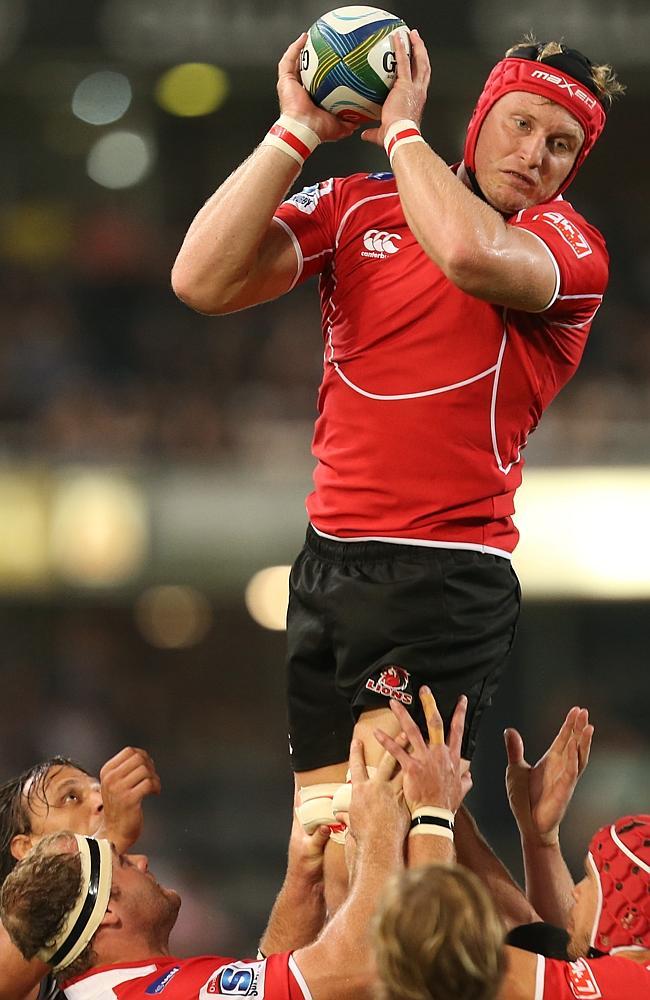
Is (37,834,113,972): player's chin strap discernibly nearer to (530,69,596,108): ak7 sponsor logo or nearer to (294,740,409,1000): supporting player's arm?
(294,740,409,1000): supporting player's arm

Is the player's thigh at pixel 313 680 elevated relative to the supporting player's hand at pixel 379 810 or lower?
elevated

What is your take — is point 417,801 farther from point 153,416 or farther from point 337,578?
point 153,416

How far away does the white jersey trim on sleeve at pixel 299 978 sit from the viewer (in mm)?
3072

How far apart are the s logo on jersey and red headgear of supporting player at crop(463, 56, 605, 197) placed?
1696mm

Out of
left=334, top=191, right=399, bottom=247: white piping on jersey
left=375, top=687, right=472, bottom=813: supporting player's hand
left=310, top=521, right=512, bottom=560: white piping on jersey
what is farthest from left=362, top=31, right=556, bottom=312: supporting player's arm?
left=375, top=687, right=472, bottom=813: supporting player's hand

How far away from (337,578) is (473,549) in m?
0.31

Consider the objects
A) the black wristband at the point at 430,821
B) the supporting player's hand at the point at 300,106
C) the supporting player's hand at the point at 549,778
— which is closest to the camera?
the black wristband at the point at 430,821

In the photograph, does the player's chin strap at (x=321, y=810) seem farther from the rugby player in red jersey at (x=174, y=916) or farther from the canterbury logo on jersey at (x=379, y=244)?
the canterbury logo on jersey at (x=379, y=244)

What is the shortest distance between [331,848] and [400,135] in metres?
1.65

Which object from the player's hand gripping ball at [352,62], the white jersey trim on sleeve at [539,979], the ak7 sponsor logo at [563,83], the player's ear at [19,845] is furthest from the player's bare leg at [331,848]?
the ak7 sponsor logo at [563,83]

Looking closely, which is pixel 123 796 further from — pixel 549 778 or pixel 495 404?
pixel 495 404

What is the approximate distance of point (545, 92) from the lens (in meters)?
3.13

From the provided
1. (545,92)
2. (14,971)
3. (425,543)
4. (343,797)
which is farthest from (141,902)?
(545,92)

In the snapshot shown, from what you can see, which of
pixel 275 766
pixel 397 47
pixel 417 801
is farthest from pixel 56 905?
pixel 275 766
